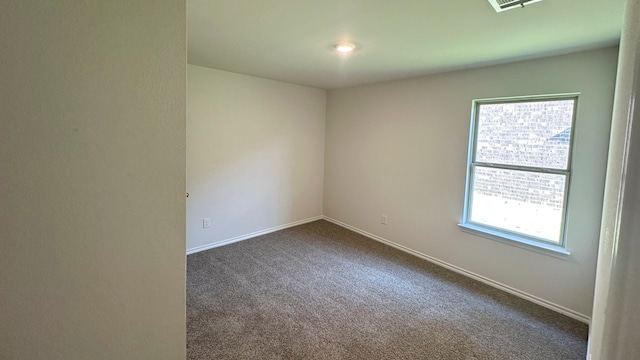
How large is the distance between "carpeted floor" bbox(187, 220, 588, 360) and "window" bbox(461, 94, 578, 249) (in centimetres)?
75

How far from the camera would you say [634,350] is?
0.29 meters

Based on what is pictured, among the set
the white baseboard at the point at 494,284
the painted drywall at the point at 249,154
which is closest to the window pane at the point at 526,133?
the white baseboard at the point at 494,284

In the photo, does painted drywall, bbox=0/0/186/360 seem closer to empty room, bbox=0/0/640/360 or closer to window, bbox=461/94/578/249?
empty room, bbox=0/0/640/360

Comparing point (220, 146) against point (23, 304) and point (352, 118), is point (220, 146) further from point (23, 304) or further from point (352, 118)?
point (23, 304)

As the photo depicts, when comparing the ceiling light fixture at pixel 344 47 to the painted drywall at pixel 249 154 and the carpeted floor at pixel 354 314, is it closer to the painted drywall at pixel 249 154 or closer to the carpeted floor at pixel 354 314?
the painted drywall at pixel 249 154

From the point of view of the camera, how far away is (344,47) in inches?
102

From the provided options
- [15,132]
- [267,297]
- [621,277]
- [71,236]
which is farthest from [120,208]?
[267,297]

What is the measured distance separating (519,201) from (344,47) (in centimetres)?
238

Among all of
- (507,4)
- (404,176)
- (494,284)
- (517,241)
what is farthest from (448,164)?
(507,4)

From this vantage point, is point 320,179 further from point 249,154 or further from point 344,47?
point 344,47

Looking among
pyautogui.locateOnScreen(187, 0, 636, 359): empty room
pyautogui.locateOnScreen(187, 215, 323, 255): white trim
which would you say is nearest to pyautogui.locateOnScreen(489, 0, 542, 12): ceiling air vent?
pyautogui.locateOnScreen(187, 0, 636, 359): empty room

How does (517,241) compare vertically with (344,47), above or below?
below

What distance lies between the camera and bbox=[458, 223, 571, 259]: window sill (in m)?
2.78

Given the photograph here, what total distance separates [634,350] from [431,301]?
114 inches
